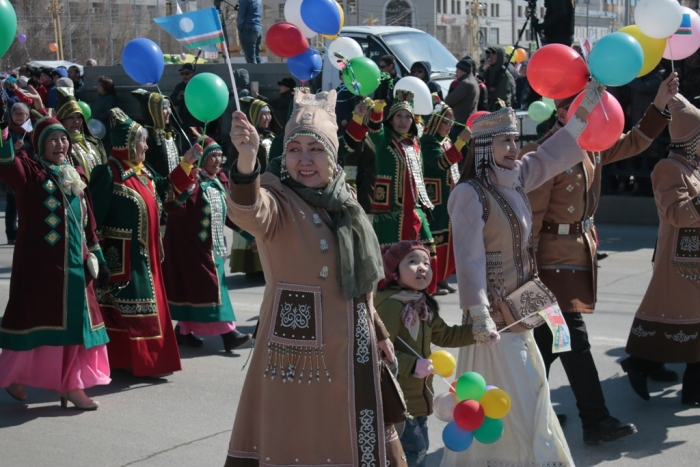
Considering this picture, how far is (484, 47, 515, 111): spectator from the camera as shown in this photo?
51.0ft

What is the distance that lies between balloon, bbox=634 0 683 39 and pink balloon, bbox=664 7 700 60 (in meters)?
0.29

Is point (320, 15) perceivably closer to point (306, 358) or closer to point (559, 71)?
point (559, 71)

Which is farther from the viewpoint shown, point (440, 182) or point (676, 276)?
point (440, 182)

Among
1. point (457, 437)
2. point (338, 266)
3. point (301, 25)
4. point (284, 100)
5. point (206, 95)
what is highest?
point (301, 25)

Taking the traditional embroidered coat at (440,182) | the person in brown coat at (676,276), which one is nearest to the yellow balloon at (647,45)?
the person in brown coat at (676,276)

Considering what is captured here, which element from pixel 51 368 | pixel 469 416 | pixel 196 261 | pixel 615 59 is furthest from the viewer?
pixel 196 261

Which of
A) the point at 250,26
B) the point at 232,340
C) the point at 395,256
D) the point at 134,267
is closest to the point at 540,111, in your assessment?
the point at 232,340

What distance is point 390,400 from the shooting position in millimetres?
3998

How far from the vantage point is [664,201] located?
609 centimetres

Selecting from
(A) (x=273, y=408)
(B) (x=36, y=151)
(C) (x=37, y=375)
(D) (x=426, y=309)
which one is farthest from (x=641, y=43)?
(C) (x=37, y=375)

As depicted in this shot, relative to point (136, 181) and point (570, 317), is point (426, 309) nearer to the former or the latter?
point (570, 317)

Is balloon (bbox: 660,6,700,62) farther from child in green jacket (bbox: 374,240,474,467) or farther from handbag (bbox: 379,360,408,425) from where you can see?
handbag (bbox: 379,360,408,425)

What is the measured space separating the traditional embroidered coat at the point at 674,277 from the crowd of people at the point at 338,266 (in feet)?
0.04

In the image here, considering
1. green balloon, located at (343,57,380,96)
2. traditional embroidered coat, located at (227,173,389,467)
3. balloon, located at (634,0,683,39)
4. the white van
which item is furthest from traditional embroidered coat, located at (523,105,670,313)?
the white van
